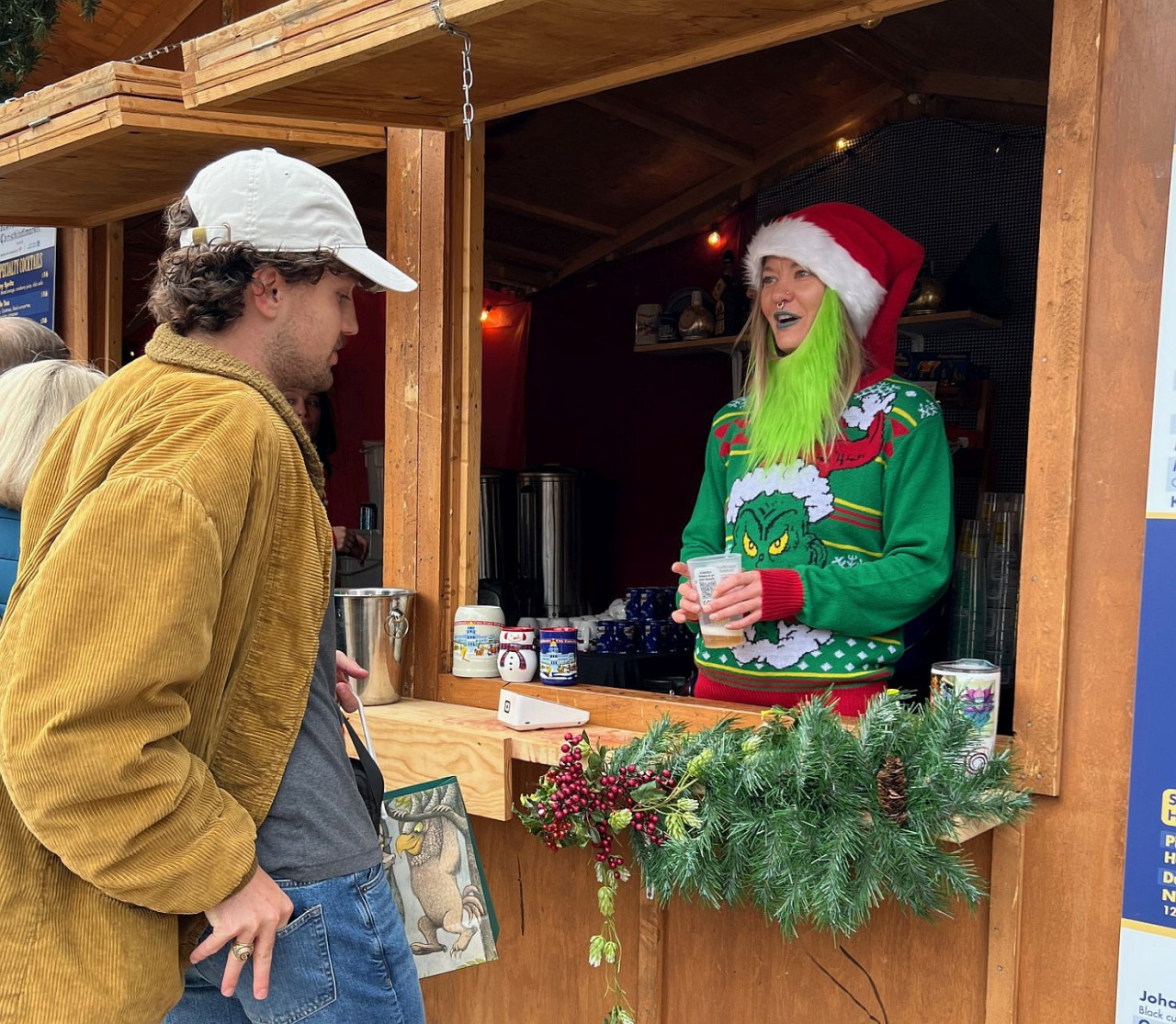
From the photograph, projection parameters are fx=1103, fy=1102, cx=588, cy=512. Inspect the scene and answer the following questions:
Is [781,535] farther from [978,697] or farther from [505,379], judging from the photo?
[505,379]

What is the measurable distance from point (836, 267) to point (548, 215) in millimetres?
3408

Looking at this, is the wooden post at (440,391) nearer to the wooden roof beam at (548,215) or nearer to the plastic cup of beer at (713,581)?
the plastic cup of beer at (713,581)

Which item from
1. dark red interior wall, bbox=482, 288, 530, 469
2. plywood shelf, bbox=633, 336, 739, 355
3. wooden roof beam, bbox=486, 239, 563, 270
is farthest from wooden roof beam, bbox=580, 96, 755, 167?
dark red interior wall, bbox=482, 288, 530, 469

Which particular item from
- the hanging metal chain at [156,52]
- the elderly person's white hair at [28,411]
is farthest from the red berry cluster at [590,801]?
the hanging metal chain at [156,52]

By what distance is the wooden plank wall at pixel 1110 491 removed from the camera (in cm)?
184

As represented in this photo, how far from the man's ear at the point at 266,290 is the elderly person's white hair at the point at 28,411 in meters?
0.81

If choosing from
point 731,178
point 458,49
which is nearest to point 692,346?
point 731,178

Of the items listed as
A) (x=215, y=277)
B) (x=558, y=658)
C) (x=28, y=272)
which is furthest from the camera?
(x=28, y=272)

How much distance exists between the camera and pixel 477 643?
2.73 meters

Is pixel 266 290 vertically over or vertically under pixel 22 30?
under

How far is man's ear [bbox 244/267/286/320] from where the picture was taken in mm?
1424

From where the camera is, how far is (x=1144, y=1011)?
5.92 feet

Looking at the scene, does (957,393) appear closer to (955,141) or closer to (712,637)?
(955,141)

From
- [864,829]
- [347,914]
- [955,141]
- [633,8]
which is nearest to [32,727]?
[347,914]
